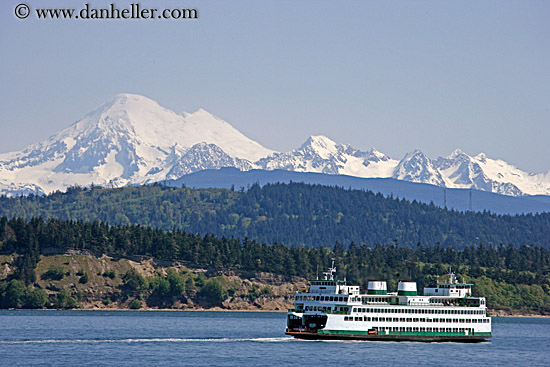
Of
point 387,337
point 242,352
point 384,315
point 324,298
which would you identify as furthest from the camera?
point 324,298

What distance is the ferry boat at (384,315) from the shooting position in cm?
17300

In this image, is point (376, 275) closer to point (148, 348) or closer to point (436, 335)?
point (436, 335)

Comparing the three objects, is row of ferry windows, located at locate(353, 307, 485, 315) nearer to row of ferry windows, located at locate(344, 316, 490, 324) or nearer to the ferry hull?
row of ferry windows, located at locate(344, 316, 490, 324)

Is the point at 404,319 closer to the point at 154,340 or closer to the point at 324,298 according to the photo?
the point at 324,298

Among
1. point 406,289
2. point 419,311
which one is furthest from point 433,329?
point 406,289

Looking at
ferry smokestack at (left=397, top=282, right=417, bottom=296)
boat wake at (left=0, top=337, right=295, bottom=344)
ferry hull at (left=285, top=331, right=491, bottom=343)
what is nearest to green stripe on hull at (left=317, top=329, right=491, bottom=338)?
ferry hull at (left=285, top=331, right=491, bottom=343)

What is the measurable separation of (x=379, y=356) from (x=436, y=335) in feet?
71.4

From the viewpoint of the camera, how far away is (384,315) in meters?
175

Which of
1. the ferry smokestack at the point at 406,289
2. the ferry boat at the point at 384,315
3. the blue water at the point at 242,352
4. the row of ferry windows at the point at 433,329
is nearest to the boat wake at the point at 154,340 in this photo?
the blue water at the point at 242,352

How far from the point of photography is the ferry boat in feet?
568

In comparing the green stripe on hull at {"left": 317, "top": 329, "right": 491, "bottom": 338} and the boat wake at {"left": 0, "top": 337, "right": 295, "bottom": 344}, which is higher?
the green stripe on hull at {"left": 317, "top": 329, "right": 491, "bottom": 338}

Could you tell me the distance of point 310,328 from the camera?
17512cm

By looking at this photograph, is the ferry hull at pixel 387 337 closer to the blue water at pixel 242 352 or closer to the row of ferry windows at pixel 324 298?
the blue water at pixel 242 352

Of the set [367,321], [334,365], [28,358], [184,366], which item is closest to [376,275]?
[367,321]
